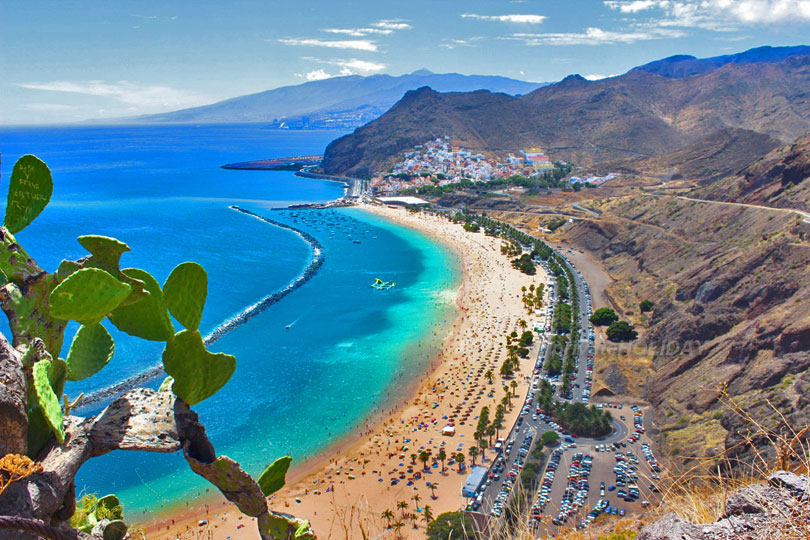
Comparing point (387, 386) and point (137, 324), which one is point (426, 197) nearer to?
point (387, 386)

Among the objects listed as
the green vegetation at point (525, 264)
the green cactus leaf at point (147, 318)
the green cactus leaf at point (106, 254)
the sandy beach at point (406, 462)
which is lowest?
the sandy beach at point (406, 462)

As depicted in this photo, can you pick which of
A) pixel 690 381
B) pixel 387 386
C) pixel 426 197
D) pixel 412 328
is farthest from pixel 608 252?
pixel 426 197

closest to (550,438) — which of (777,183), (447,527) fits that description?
(447,527)

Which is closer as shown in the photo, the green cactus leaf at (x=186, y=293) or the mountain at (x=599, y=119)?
the green cactus leaf at (x=186, y=293)

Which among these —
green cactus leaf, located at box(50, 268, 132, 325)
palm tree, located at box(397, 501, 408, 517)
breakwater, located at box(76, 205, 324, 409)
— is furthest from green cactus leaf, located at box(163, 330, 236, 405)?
palm tree, located at box(397, 501, 408, 517)

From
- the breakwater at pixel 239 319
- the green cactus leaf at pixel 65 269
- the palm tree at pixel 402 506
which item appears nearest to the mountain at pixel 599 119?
the breakwater at pixel 239 319

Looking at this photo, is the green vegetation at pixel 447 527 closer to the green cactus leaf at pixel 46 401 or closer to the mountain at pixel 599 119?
the green cactus leaf at pixel 46 401

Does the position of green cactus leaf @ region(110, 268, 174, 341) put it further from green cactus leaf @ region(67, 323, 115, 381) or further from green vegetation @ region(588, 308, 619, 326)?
green vegetation @ region(588, 308, 619, 326)
